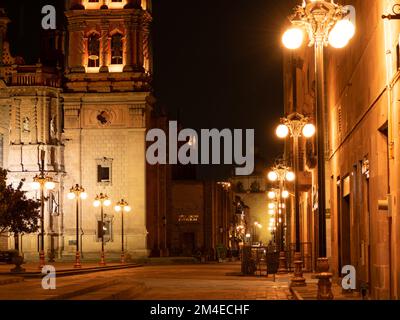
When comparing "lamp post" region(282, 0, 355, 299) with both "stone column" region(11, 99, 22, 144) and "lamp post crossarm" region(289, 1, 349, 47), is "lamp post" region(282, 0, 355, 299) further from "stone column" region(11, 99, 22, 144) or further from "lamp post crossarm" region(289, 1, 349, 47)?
"stone column" region(11, 99, 22, 144)

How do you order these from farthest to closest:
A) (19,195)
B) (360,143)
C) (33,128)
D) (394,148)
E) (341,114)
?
(33,128)
(19,195)
(341,114)
(360,143)
(394,148)

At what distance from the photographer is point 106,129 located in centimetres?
7912

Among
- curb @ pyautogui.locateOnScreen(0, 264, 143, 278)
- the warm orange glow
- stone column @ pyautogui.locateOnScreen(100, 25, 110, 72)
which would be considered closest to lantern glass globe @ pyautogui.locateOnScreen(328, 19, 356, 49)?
curb @ pyautogui.locateOnScreen(0, 264, 143, 278)

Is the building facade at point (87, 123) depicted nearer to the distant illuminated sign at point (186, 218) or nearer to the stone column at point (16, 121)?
the stone column at point (16, 121)

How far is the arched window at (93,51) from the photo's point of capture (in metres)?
81.4

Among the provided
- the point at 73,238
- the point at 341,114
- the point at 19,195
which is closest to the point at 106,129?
the point at 73,238

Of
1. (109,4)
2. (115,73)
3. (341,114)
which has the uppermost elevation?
(109,4)

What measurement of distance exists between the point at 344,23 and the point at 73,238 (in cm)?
5927

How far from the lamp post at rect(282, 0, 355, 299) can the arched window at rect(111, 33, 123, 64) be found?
59296mm

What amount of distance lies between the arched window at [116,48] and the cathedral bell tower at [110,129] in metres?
0.41

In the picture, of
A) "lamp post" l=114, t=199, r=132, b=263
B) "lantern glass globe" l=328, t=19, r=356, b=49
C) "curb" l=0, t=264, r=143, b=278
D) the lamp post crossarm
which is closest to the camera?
"lantern glass globe" l=328, t=19, r=356, b=49

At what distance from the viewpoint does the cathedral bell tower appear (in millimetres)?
78250

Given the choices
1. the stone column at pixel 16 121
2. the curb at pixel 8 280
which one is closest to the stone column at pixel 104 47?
the stone column at pixel 16 121
